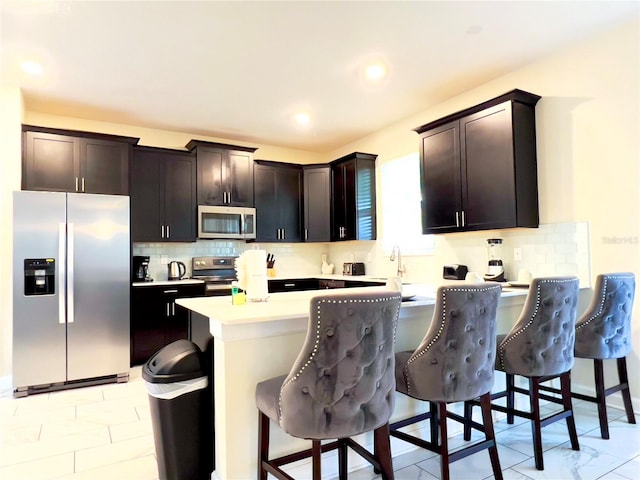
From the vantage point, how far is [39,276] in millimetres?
3588

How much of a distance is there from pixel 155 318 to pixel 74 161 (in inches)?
71.5

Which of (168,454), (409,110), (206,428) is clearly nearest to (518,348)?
(206,428)

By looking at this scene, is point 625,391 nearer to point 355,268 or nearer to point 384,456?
point 384,456

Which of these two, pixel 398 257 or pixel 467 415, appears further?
pixel 398 257

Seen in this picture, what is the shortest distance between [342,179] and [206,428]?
13.0ft

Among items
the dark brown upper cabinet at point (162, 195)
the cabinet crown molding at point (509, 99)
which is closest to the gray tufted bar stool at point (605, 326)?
the cabinet crown molding at point (509, 99)

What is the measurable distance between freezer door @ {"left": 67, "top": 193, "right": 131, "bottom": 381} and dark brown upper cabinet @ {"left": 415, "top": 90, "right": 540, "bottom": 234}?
308 centimetres

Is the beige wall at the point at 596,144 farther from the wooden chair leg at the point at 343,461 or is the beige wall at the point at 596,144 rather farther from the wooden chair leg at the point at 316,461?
the wooden chair leg at the point at 316,461

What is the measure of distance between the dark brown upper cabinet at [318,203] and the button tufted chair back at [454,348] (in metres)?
3.83

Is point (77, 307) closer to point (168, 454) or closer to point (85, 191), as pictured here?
point (85, 191)

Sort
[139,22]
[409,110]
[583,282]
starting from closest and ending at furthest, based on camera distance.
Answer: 1. [139,22]
2. [583,282]
3. [409,110]

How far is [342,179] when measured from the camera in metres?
5.45

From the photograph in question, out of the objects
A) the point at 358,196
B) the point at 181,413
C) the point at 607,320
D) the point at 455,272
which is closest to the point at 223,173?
the point at 358,196

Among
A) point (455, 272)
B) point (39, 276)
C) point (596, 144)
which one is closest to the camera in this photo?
point (596, 144)
